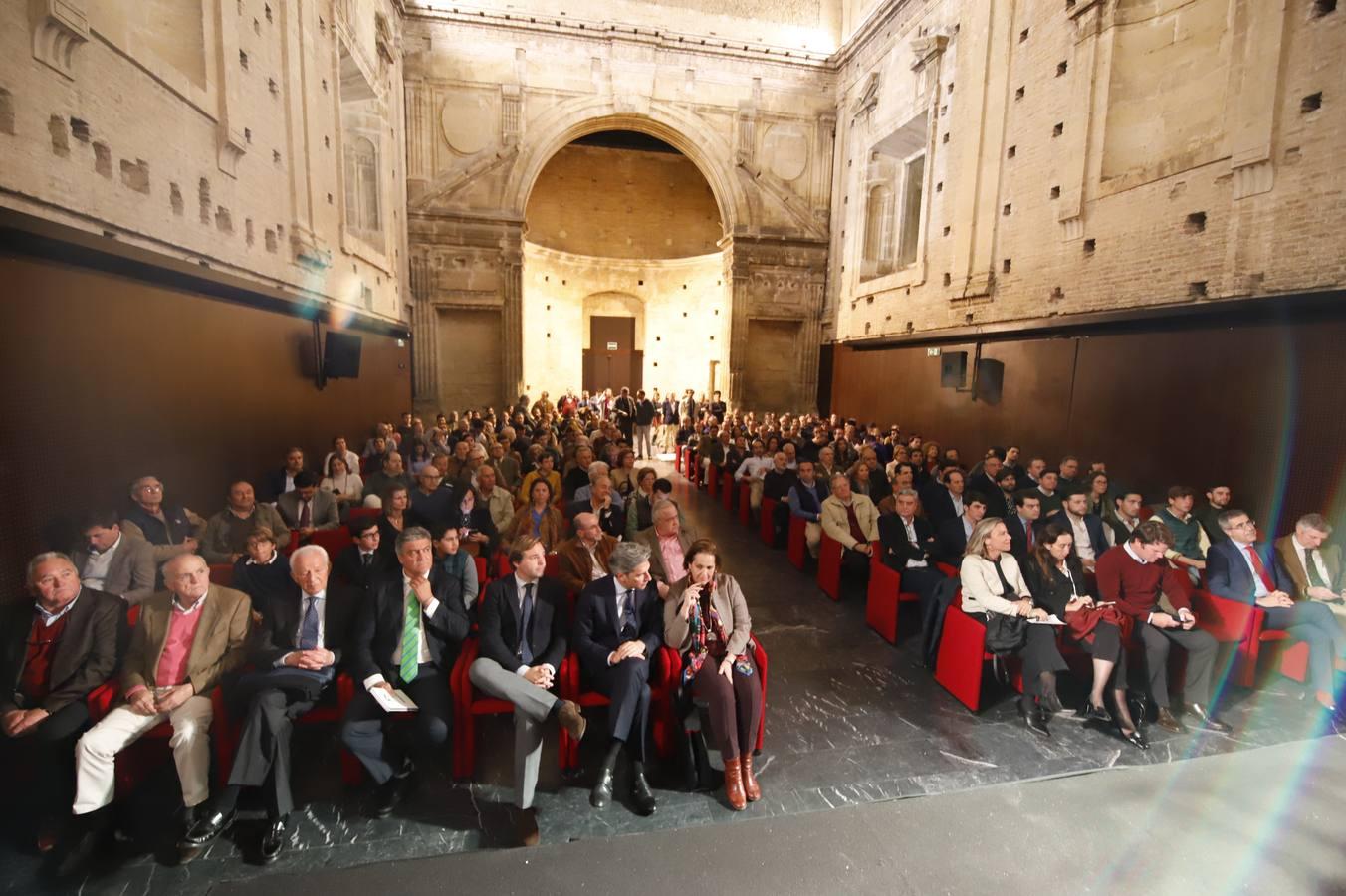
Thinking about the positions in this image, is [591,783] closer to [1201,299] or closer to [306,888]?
[306,888]

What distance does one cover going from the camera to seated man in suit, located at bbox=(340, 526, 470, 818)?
278 cm

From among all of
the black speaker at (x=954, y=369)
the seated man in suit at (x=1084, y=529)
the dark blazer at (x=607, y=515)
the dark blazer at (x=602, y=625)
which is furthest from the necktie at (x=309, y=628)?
the black speaker at (x=954, y=369)

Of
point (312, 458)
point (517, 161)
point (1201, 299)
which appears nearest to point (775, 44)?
point (517, 161)

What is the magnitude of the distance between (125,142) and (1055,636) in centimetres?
751

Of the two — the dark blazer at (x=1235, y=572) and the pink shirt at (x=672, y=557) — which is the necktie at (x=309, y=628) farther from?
the dark blazer at (x=1235, y=572)

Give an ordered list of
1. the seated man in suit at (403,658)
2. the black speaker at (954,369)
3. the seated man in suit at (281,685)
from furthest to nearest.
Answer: the black speaker at (954,369)
the seated man in suit at (403,658)
the seated man in suit at (281,685)

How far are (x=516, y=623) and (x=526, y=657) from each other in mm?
179

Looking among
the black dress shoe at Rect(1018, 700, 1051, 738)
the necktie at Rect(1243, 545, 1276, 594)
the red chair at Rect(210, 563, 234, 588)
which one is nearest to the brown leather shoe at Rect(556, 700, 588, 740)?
the red chair at Rect(210, 563, 234, 588)

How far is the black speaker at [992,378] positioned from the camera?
9.34 metres

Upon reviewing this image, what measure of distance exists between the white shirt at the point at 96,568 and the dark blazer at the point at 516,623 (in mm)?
2304

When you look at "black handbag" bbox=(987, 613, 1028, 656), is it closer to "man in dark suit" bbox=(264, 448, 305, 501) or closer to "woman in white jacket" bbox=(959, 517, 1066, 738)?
"woman in white jacket" bbox=(959, 517, 1066, 738)

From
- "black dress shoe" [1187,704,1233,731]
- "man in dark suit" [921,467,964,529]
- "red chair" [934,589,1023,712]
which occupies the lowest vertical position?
"black dress shoe" [1187,704,1233,731]

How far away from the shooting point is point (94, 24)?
14.2ft

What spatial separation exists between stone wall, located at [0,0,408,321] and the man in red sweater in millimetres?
7168
